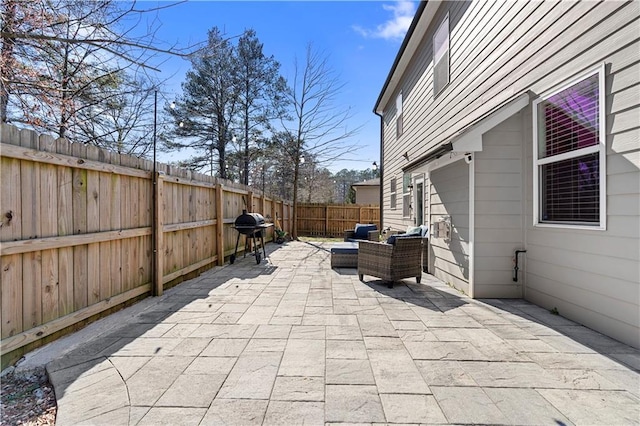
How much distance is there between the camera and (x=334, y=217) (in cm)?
1511

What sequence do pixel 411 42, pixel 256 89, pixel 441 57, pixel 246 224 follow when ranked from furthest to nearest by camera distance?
pixel 256 89 < pixel 411 42 < pixel 246 224 < pixel 441 57

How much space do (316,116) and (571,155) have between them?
10.6m

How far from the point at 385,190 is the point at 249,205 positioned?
199 inches

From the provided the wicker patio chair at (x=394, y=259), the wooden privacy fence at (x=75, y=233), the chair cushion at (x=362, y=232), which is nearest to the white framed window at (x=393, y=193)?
the chair cushion at (x=362, y=232)

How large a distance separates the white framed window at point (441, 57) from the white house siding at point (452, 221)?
1.95 m

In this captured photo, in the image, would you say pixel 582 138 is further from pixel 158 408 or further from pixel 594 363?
pixel 158 408

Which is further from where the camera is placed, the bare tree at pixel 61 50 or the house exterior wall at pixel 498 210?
the house exterior wall at pixel 498 210

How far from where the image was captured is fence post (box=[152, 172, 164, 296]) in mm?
4004

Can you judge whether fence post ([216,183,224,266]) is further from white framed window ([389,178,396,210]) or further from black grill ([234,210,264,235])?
white framed window ([389,178,396,210])

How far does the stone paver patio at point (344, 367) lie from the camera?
5.50 feet

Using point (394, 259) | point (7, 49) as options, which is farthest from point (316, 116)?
point (7, 49)

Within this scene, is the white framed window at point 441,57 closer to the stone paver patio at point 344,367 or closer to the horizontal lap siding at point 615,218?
the horizontal lap siding at point 615,218

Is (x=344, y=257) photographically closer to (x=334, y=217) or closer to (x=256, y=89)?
(x=334, y=217)

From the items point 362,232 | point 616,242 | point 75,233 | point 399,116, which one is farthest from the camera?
point 399,116
